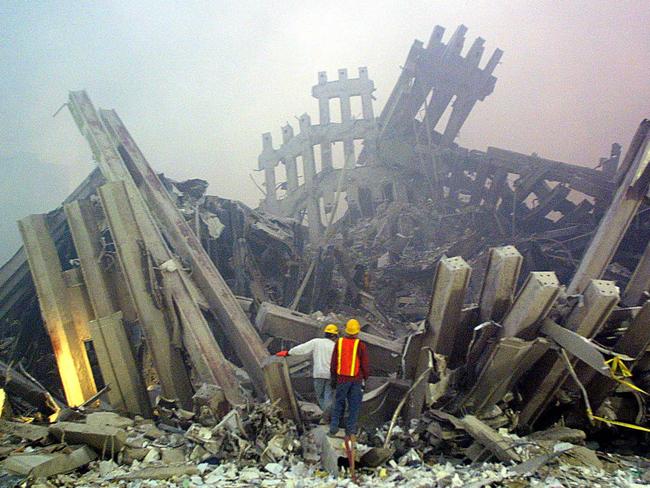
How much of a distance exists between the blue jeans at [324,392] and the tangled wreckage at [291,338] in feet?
0.68

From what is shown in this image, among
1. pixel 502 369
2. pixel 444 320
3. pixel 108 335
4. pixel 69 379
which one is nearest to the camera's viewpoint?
pixel 502 369

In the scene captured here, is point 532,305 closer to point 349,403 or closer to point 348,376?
point 348,376

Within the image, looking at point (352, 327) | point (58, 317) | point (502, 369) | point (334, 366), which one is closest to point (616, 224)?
point (502, 369)

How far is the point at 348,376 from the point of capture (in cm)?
454

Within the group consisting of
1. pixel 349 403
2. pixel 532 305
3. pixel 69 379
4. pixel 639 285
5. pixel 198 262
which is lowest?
pixel 349 403

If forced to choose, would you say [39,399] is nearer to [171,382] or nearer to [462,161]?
[171,382]

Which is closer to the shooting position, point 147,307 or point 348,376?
point 348,376

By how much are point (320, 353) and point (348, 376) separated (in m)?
0.53

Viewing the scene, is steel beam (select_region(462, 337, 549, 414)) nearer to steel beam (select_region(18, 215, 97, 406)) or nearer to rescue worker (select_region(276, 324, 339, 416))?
rescue worker (select_region(276, 324, 339, 416))

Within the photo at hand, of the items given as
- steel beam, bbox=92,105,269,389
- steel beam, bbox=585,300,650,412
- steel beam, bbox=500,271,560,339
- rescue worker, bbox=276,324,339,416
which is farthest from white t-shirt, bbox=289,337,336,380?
steel beam, bbox=585,300,650,412

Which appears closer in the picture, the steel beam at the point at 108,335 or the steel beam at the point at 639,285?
the steel beam at the point at 108,335

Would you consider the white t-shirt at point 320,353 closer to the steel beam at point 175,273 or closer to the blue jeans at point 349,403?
the blue jeans at point 349,403

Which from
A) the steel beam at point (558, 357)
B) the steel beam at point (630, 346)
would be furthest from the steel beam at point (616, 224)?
the steel beam at point (558, 357)

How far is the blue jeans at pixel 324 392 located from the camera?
16.2 ft
